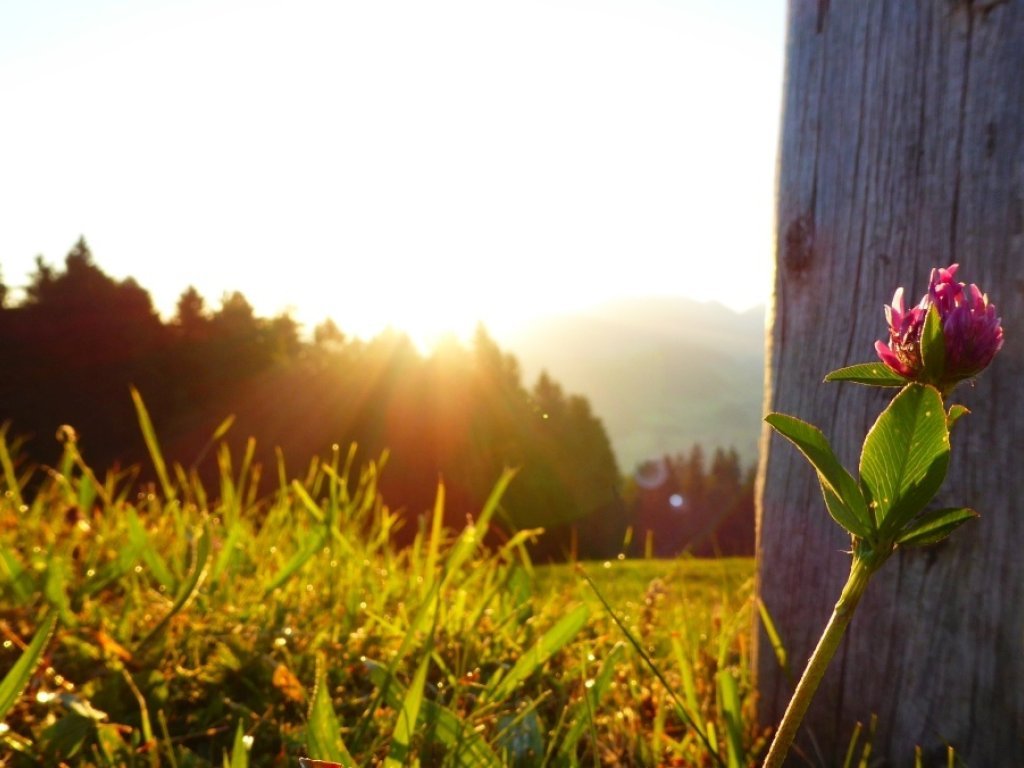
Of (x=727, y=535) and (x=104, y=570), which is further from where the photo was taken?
(x=727, y=535)

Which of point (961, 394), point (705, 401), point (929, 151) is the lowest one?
point (705, 401)

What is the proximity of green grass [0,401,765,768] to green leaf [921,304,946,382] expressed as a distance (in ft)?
2.40

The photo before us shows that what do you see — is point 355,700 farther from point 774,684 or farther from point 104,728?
point 774,684

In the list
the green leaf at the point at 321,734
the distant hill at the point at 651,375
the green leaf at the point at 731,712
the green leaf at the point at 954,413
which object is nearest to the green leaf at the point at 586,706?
the green leaf at the point at 731,712

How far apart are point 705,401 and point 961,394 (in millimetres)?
165972

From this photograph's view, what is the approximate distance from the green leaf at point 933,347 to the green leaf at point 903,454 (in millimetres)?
31

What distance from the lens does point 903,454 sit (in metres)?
0.75

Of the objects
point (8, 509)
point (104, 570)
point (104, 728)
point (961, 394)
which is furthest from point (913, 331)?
point (8, 509)

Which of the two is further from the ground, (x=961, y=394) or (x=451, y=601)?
(x=961, y=394)

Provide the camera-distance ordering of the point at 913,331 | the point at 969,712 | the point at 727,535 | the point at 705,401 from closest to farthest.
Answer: the point at 913,331
the point at 969,712
the point at 727,535
the point at 705,401

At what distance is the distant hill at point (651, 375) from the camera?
497ft

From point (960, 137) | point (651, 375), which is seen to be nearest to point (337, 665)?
point (960, 137)

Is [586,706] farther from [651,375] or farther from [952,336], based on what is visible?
[651,375]

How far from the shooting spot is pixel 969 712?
162cm
